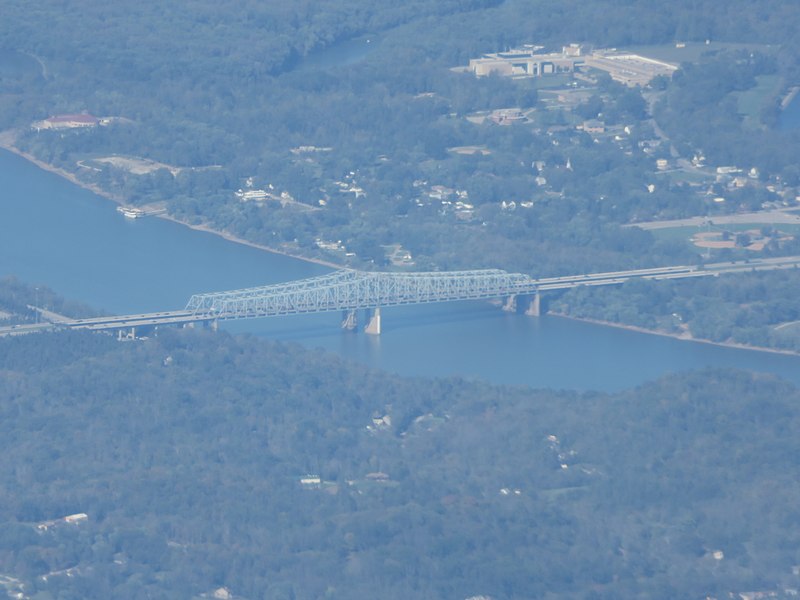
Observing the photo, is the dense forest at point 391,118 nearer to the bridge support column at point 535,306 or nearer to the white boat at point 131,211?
the white boat at point 131,211

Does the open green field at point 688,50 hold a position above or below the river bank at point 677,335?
above

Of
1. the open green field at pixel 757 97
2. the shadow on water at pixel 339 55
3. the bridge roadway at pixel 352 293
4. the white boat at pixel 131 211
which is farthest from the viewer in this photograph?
the shadow on water at pixel 339 55

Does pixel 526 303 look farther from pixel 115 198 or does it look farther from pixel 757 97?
pixel 757 97

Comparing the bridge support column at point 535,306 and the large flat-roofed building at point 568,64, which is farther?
the large flat-roofed building at point 568,64

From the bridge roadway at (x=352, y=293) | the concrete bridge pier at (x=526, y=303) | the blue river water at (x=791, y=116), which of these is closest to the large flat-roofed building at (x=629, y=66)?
the blue river water at (x=791, y=116)

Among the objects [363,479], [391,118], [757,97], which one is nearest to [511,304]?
[363,479]

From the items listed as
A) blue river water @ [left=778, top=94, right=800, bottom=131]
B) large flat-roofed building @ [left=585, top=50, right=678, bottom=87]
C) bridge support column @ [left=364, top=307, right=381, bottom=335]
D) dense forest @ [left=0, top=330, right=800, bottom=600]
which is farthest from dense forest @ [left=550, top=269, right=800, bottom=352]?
large flat-roofed building @ [left=585, top=50, right=678, bottom=87]

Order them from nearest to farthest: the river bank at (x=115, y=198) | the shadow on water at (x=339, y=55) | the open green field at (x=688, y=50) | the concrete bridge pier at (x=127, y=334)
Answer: the concrete bridge pier at (x=127, y=334), the river bank at (x=115, y=198), the open green field at (x=688, y=50), the shadow on water at (x=339, y=55)
